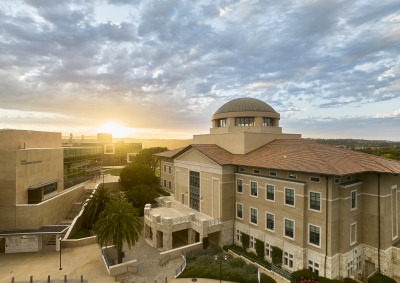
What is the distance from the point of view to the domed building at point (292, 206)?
24531mm

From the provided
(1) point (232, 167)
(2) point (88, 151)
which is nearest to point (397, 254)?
(1) point (232, 167)

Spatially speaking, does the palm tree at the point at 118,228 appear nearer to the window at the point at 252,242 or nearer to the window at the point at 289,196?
the window at the point at 252,242

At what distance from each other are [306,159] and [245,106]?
17.5 meters

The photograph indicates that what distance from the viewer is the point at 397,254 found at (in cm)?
2662

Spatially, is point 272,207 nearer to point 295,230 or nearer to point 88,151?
point 295,230

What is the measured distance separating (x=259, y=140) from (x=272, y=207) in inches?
455

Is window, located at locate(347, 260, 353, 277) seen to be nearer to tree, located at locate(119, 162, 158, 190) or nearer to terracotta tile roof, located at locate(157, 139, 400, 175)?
terracotta tile roof, located at locate(157, 139, 400, 175)

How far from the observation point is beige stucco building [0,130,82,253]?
30688mm

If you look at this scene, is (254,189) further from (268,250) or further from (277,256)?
(277,256)

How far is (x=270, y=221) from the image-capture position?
29.3 m

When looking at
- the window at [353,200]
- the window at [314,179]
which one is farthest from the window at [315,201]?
the window at [353,200]

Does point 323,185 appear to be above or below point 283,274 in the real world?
above

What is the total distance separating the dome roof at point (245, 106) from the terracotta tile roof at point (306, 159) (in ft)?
25.1

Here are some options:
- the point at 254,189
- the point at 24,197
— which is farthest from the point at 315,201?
the point at 24,197
